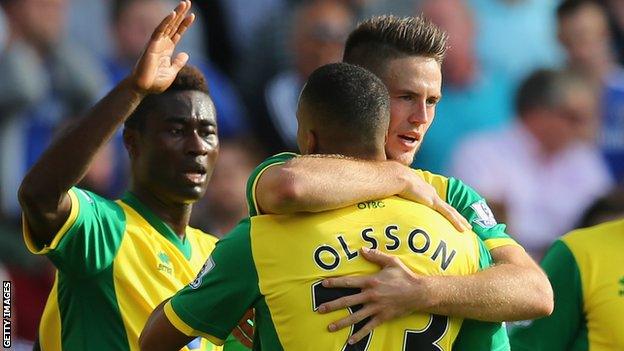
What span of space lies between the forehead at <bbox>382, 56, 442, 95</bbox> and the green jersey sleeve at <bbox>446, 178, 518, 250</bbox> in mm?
455

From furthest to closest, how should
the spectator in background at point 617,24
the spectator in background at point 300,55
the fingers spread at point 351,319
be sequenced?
1. the spectator in background at point 617,24
2. the spectator in background at point 300,55
3. the fingers spread at point 351,319

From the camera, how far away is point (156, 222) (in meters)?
5.55

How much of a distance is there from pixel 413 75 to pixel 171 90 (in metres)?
1.27

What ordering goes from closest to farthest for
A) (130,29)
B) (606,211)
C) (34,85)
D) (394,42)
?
1. (394,42)
2. (606,211)
3. (34,85)
4. (130,29)

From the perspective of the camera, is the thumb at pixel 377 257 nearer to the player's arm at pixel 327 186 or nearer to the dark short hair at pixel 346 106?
the player's arm at pixel 327 186

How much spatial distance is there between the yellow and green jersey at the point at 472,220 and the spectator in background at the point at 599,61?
28.5ft

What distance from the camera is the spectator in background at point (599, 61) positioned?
1298 cm

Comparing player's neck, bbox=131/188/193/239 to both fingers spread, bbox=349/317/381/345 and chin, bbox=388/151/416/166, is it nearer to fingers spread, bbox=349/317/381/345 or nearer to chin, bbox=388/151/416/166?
chin, bbox=388/151/416/166

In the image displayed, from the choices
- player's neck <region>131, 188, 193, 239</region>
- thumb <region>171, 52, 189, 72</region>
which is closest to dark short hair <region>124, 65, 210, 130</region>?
player's neck <region>131, 188, 193, 239</region>

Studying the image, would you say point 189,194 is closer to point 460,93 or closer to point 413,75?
point 413,75

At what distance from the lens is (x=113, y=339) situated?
5.16 m

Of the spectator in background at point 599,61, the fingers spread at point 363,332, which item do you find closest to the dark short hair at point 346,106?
the fingers spread at point 363,332

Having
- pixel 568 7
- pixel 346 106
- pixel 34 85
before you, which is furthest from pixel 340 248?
pixel 568 7

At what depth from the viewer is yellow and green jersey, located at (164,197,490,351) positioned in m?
4.07
